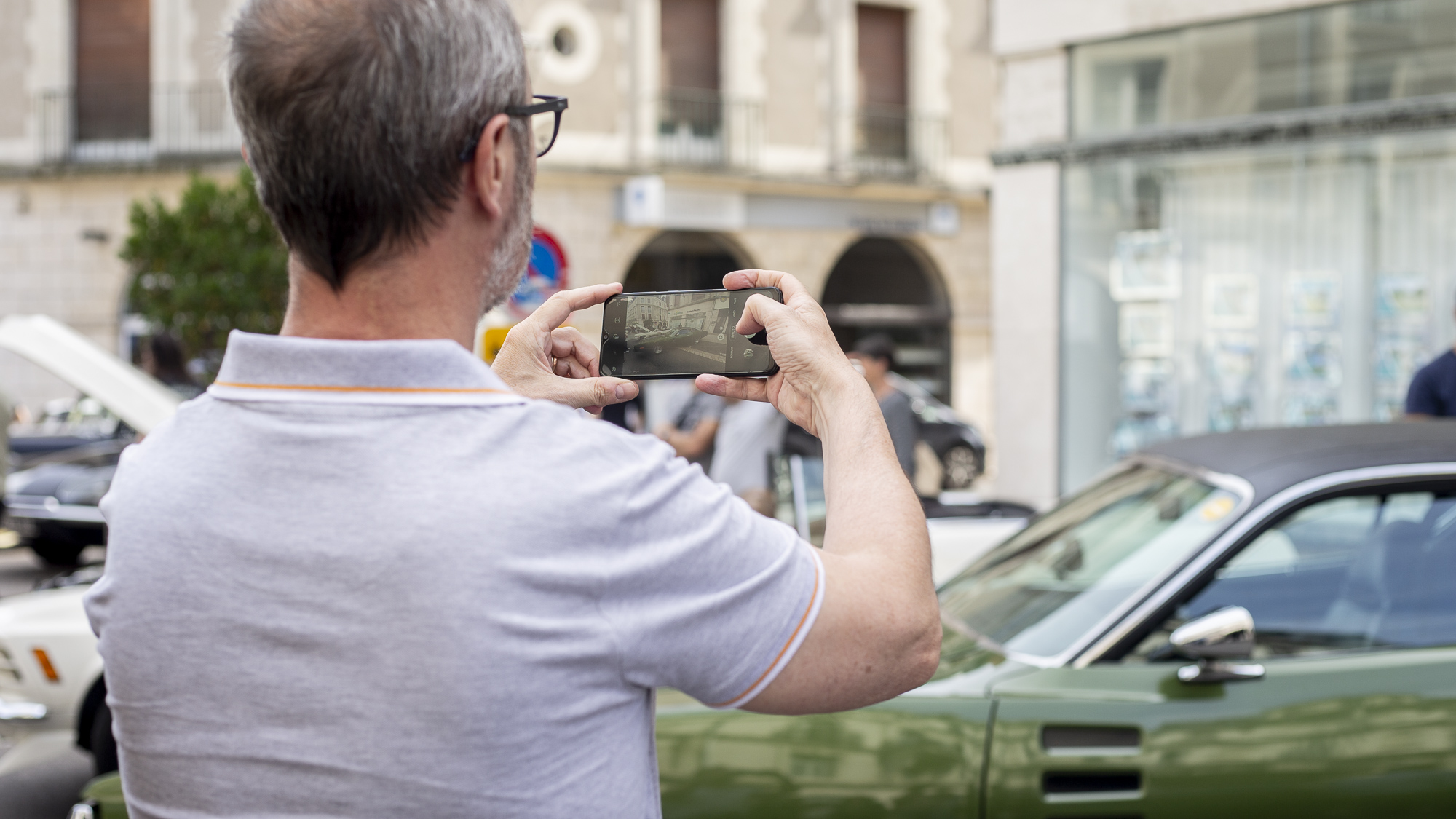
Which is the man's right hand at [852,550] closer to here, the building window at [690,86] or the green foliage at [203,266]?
the green foliage at [203,266]

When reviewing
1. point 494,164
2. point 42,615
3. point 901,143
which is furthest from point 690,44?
point 494,164

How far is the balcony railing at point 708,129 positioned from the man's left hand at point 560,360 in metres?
18.9

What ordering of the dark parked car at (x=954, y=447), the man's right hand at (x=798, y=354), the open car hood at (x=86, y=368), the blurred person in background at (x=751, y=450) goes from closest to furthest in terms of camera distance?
the man's right hand at (x=798, y=354)
the open car hood at (x=86, y=368)
the blurred person in background at (x=751, y=450)
the dark parked car at (x=954, y=447)

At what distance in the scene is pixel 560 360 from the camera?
164 centimetres

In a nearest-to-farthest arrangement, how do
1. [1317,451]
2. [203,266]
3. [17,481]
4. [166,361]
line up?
[1317,451] < [166,361] < [17,481] < [203,266]

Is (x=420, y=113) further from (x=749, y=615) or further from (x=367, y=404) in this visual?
(x=749, y=615)

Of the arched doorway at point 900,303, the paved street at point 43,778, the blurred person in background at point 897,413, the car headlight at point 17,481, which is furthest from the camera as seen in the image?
the arched doorway at point 900,303

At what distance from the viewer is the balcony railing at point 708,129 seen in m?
20.3

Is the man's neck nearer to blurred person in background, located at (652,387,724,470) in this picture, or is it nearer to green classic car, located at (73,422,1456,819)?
green classic car, located at (73,422,1456,819)

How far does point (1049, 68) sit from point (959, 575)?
726 centimetres

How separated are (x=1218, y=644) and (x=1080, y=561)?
0.77m

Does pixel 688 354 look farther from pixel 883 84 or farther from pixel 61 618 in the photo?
pixel 883 84

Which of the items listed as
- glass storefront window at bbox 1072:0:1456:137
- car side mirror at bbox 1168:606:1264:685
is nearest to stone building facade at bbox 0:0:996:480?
glass storefront window at bbox 1072:0:1456:137

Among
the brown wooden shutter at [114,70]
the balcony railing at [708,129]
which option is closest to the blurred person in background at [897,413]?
the balcony railing at [708,129]
